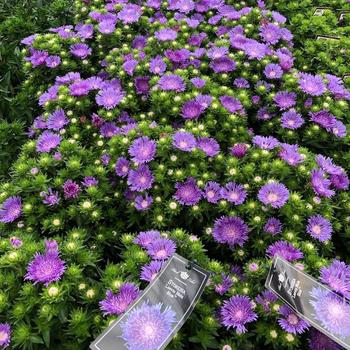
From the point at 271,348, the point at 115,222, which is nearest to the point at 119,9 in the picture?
the point at 115,222

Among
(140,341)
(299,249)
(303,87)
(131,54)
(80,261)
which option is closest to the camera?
(140,341)

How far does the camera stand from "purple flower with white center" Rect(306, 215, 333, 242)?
2.56 m

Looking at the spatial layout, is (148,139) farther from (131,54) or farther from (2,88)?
(2,88)

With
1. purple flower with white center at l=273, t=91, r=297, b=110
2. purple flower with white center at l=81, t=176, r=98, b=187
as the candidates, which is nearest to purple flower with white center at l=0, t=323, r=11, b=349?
purple flower with white center at l=81, t=176, r=98, b=187

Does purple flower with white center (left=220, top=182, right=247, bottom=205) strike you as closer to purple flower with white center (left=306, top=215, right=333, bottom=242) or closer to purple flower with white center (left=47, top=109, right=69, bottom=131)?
purple flower with white center (left=306, top=215, right=333, bottom=242)

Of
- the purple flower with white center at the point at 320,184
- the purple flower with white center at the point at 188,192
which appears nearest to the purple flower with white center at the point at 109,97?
the purple flower with white center at the point at 188,192

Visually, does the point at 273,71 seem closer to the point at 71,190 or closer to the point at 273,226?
Result: the point at 273,226

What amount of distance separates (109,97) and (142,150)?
0.74 m

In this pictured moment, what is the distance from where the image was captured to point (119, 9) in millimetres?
4172

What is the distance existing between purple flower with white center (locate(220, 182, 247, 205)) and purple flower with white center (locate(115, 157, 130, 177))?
2.26 feet

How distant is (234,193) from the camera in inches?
106

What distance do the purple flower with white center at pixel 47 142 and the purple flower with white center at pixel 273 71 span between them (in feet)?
6.06

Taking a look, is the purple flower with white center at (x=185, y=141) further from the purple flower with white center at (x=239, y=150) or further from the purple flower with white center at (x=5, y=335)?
the purple flower with white center at (x=5, y=335)

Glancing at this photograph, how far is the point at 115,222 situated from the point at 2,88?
224 centimetres
